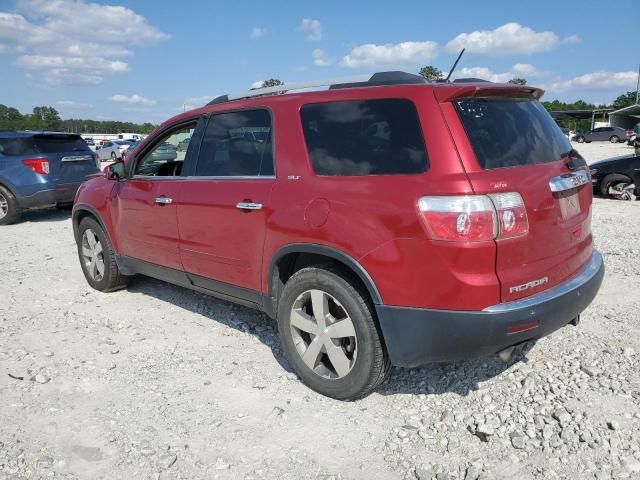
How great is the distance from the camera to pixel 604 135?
4641cm

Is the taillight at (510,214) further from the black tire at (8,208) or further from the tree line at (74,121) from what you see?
the tree line at (74,121)

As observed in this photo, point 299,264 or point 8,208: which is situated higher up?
point 299,264

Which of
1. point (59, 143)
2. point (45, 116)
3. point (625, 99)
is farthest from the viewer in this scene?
point (45, 116)

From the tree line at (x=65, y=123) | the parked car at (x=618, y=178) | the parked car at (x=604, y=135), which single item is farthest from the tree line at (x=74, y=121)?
the parked car at (x=618, y=178)

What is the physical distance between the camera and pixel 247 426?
298cm

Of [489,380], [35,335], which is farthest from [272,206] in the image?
[35,335]

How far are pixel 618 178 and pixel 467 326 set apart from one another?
983 centimetres

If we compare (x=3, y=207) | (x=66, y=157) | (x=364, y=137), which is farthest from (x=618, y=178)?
(x=3, y=207)

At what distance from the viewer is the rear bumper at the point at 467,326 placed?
2.58 meters

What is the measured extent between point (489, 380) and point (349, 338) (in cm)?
103

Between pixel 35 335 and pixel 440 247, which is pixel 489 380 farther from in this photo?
pixel 35 335

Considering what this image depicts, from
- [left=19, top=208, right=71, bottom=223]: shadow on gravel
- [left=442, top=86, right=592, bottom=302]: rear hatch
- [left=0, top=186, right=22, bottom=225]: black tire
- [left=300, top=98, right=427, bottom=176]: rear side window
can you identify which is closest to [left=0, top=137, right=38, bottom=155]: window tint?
[left=0, top=186, right=22, bottom=225]: black tire

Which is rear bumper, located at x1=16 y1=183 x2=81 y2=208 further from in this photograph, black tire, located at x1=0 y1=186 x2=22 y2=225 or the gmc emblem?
the gmc emblem

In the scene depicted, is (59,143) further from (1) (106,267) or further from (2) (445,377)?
(2) (445,377)
